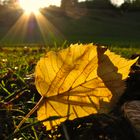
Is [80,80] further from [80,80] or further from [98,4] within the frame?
[98,4]

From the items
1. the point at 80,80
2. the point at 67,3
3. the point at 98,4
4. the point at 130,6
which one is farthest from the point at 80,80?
the point at 130,6

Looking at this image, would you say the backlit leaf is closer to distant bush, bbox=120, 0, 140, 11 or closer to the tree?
the tree

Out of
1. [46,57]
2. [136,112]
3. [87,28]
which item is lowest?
[87,28]

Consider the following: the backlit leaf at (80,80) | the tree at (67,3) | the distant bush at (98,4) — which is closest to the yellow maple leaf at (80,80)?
the backlit leaf at (80,80)

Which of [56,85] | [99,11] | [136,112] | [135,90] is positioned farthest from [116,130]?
[99,11]

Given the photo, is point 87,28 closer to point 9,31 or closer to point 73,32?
point 73,32

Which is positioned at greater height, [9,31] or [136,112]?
[136,112]

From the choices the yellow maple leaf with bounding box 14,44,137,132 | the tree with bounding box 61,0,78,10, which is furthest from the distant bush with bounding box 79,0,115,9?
the yellow maple leaf with bounding box 14,44,137,132

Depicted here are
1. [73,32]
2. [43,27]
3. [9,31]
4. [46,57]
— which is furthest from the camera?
[43,27]
